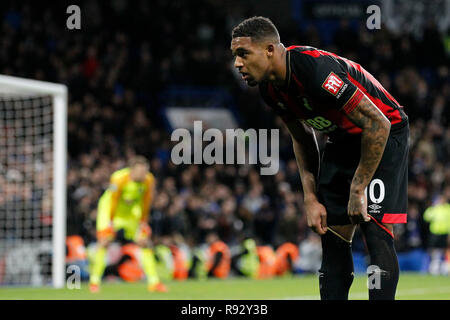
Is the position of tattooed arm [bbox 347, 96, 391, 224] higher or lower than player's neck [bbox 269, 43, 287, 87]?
lower

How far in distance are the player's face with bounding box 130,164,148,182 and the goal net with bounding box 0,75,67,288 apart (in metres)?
1.58

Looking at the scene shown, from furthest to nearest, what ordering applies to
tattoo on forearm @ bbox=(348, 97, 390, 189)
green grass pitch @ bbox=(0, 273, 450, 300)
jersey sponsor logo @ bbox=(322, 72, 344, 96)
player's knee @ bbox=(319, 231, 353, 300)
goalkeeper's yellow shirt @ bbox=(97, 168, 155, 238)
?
goalkeeper's yellow shirt @ bbox=(97, 168, 155, 238), green grass pitch @ bbox=(0, 273, 450, 300), player's knee @ bbox=(319, 231, 353, 300), tattoo on forearm @ bbox=(348, 97, 390, 189), jersey sponsor logo @ bbox=(322, 72, 344, 96)

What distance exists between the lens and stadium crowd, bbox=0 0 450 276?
14562 mm

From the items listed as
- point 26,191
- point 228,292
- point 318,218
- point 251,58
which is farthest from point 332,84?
point 26,191

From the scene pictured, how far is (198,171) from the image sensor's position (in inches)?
632

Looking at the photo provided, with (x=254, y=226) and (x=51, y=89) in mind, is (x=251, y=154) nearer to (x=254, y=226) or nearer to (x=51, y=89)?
(x=254, y=226)

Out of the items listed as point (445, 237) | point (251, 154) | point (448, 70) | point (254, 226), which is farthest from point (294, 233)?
point (448, 70)

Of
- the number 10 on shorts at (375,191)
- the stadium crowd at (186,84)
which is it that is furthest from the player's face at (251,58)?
the stadium crowd at (186,84)

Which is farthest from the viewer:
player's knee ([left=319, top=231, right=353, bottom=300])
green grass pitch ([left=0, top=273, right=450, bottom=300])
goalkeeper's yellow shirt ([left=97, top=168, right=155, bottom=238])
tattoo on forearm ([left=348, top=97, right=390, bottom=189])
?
goalkeeper's yellow shirt ([left=97, top=168, right=155, bottom=238])

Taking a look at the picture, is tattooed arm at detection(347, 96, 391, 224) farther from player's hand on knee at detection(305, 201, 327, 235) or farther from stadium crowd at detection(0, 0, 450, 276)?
stadium crowd at detection(0, 0, 450, 276)

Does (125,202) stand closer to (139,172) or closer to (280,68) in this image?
(139,172)

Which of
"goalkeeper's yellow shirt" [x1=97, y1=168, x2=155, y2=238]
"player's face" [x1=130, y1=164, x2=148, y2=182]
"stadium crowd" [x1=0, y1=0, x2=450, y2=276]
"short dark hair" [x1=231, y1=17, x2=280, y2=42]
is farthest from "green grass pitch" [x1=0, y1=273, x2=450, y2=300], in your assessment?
"short dark hair" [x1=231, y1=17, x2=280, y2=42]

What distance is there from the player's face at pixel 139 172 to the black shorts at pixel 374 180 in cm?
573

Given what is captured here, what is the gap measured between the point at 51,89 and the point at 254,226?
629 cm
